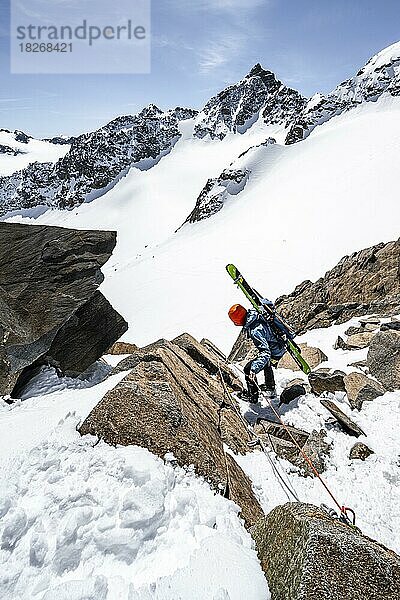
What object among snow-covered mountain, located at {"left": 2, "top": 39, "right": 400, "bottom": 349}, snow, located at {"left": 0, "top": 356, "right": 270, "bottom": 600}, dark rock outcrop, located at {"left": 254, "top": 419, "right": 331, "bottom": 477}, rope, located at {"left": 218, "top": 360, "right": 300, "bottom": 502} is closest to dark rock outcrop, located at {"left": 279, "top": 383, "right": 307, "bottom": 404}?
dark rock outcrop, located at {"left": 254, "top": 419, "right": 331, "bottom": 477}

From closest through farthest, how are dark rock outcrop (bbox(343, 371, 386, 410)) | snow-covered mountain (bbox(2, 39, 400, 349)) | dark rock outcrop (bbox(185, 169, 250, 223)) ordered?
dark rock outcrop (bbox(343, 371, 386, 410)) < snow-covered mountain (bbox(2, 39, 400, 349)) < dark rock outcrop (bbox(185, 169, 250, 223))

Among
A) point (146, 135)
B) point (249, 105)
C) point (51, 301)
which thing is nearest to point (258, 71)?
point (249, 105)

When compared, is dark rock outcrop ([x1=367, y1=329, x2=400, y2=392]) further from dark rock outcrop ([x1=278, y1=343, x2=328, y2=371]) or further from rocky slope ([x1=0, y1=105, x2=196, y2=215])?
rocky slope ([x1=0, y1=105, x2=196, y2=215])

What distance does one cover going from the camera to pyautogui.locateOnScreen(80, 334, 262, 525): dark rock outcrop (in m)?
4.08

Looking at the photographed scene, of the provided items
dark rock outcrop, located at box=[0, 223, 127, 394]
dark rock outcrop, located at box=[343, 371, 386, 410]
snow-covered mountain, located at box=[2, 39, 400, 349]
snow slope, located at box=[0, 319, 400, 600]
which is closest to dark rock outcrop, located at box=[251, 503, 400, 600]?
snow slope, located at box=[0, 319, 400, 600]

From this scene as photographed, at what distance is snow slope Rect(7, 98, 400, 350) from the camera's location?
26641mm

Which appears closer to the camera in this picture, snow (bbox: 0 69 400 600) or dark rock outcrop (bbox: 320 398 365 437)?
snow (bbox: 0 69 400 600)

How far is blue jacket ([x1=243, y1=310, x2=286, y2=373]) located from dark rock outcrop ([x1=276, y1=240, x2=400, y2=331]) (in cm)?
478

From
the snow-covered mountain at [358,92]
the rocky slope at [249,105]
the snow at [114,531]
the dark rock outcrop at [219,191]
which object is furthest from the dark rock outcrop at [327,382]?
the rocky slope at [249,105]

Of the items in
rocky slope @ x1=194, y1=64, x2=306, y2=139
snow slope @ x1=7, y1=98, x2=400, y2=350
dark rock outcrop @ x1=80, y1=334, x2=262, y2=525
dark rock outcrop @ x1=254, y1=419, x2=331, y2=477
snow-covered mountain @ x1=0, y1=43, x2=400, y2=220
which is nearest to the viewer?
dark rock outcrop @ x1=80, y1=334, x2=262, y2=525

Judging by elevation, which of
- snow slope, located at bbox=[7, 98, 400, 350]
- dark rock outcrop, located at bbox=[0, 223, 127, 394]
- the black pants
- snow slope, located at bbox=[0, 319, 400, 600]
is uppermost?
dark rock outcrop, located at bbox=[0, 223, 127, 394]

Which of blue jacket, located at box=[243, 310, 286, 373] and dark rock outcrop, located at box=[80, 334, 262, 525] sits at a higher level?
dark rock outcrop, located at box=[80, 334, 262, 525]

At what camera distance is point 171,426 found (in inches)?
170

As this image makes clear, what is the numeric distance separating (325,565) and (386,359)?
5.95 metres
